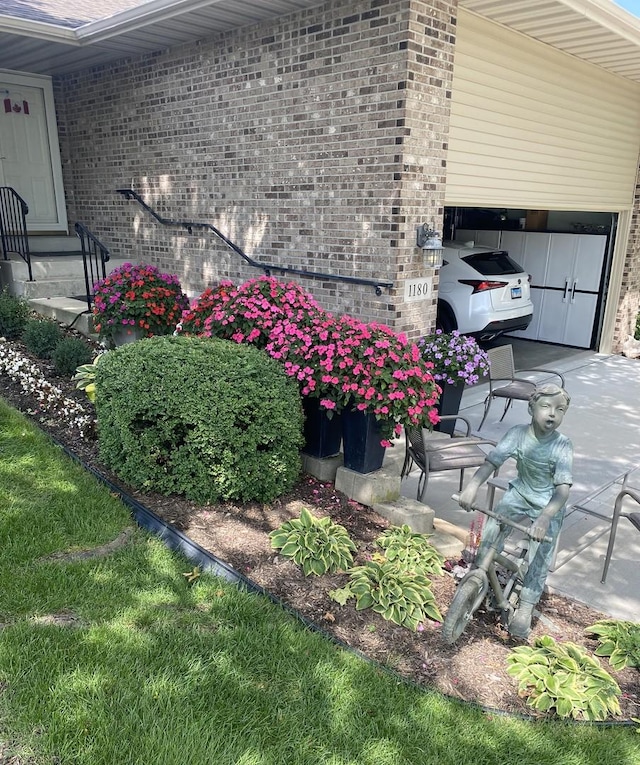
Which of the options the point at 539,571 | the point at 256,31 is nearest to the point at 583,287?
the point at 256,31

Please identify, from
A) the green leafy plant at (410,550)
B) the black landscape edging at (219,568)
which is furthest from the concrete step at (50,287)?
the green leafy plant at (410,550)

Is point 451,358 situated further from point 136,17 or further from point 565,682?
point 136,17

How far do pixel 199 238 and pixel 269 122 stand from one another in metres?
1.76

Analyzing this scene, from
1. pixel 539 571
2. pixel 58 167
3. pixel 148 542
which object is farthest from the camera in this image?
pixel 58 167

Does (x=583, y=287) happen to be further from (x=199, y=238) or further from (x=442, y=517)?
(x=442, y=517)

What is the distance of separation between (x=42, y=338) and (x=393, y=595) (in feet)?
15.1

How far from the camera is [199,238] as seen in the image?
755 centimetres

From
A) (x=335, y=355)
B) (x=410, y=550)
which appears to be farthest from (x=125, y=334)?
(x=410, y=550)

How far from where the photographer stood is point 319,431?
4.50 meters

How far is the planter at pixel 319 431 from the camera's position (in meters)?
4.47

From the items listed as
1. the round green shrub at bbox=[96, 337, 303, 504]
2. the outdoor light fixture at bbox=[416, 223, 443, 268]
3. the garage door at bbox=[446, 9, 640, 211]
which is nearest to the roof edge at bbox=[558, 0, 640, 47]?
the garage door at bbox=[446, 9, 640, 211]

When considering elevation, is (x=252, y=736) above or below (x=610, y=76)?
below

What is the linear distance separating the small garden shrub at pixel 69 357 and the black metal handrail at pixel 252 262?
2018 millimetres

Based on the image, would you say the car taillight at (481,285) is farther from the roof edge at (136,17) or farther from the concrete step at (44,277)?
the concrete step at (44,277)
